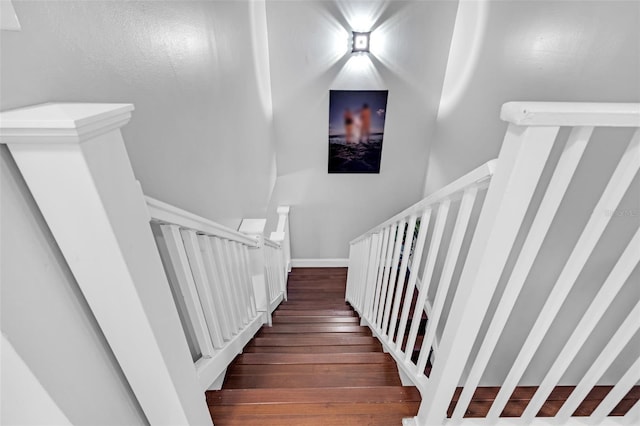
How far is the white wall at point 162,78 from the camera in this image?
582 mm

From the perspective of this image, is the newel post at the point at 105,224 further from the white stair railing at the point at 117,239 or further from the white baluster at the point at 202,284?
the white baluster at the point at 202,284

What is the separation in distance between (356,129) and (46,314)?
3593mm

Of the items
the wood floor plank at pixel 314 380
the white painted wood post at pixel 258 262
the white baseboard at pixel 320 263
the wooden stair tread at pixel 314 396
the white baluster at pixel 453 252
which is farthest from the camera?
the white baseboard at pixel 320 263

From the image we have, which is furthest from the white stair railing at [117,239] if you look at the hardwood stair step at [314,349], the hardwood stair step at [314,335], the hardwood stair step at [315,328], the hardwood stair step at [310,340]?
the hardwood stair step at [315,328]

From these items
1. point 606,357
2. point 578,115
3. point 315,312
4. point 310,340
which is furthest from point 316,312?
point 578,115

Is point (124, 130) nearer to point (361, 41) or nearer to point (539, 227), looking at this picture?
point (539, 227)

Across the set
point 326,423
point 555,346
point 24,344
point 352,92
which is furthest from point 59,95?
point 352,92

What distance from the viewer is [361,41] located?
3.29 m

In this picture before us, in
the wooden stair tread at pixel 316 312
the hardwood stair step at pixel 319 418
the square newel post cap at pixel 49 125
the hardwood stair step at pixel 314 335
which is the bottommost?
the wooden stair tread at pixel 316 312

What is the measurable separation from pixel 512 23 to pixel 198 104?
6.75ft

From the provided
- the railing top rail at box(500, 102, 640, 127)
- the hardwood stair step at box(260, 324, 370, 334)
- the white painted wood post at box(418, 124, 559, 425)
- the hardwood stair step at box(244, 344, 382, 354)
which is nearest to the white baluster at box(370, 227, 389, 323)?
the hardwood stair step at box(244, 344, 382, 354)

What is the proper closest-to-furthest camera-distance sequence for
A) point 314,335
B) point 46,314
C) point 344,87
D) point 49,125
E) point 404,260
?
point 49,125 → point 46,314 → point 404,260 → point 314,335 → point 344,87

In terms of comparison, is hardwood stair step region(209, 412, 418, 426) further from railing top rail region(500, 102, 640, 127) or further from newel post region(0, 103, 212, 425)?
railing top rail region(500, 102, 640, 127)

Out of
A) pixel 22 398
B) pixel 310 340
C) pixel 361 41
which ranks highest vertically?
pixel 361 41
